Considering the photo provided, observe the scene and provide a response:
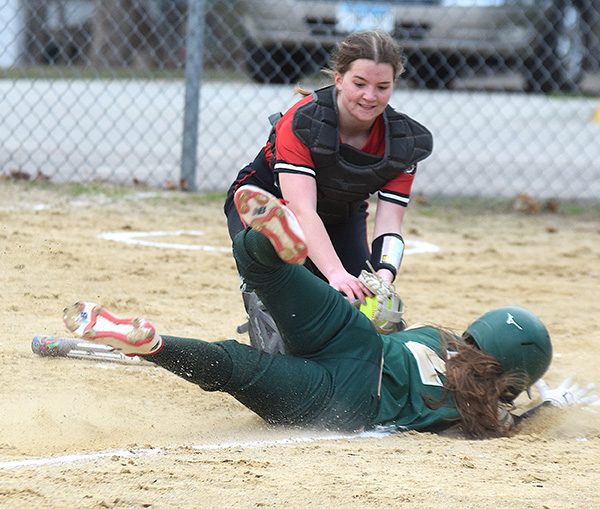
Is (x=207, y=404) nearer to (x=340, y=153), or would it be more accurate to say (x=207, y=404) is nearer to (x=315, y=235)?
(x=315, y=235)

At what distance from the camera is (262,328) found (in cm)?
393

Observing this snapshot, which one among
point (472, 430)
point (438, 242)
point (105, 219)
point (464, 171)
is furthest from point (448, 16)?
point (472, 430)

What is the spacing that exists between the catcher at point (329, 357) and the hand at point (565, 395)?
31 cm

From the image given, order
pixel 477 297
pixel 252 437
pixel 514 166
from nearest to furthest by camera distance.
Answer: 1. pixel 252 437
2. pixel 477 297
3. pixel 514 166

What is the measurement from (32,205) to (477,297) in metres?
3.04

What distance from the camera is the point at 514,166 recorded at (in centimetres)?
996

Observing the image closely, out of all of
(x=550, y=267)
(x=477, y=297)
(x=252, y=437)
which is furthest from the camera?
(x=550, y=267)

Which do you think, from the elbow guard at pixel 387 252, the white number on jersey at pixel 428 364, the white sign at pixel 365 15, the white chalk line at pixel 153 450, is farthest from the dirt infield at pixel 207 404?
the white sign at pixel 365 15

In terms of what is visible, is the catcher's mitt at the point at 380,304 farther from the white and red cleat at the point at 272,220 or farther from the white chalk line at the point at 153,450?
the white and red cleat at the point at 272,220

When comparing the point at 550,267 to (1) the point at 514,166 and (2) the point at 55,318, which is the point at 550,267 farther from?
(1) the point at 514,166

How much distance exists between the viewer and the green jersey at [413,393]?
3578mm

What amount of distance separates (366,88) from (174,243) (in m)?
2.73

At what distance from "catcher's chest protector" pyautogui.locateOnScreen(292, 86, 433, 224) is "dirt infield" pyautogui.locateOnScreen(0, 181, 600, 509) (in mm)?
904

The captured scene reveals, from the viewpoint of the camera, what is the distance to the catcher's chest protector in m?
4.02
